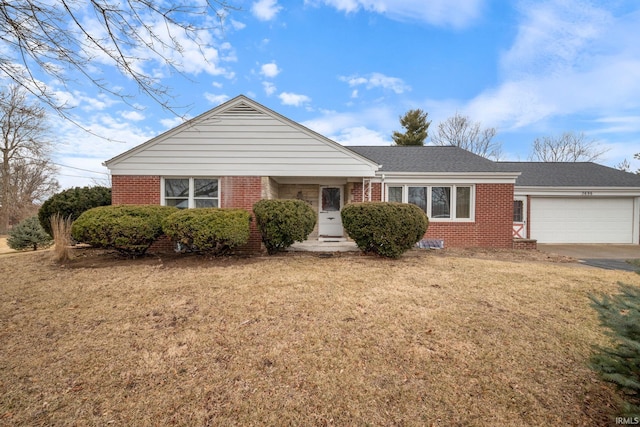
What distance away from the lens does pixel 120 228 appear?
626 centimetres

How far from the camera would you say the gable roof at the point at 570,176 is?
12.1 m

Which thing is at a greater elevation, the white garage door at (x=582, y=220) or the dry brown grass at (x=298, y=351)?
the white garage door at (x=582, y=220)

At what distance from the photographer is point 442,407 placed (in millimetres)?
2121

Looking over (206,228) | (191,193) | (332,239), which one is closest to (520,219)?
(332,239)

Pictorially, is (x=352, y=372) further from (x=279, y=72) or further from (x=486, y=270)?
(x=279, y=72)

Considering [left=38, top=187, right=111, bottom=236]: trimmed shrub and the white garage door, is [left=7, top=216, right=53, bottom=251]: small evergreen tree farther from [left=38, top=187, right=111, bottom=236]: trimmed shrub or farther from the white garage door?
the white garage door

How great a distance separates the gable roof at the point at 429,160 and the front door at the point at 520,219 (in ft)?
7.35

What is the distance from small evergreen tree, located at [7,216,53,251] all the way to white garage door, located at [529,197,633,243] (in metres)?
21.1

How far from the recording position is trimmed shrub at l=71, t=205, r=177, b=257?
20.4ft

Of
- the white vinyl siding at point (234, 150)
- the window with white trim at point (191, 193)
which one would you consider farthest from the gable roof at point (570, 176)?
the window with white trim at point (191, 193)

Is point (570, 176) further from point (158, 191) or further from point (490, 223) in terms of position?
point (158, 191)

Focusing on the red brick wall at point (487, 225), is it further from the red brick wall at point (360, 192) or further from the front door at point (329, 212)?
the front door at point (329, 212)

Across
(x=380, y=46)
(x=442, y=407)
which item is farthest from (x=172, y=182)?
(x=380, y=46)

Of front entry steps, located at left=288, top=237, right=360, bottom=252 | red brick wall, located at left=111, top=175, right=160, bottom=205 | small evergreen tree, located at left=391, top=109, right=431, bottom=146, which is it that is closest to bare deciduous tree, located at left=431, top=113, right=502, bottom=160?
small evergreen tree, located at left=391, top=109, right=431, bottom=146
